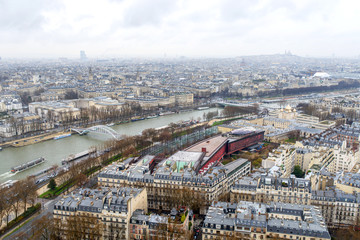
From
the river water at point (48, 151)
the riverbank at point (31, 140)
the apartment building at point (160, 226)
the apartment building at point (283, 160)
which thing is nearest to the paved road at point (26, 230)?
the apartment building at point (160, 226)

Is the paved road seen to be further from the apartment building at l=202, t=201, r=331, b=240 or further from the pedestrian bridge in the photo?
the pedestrian bridge

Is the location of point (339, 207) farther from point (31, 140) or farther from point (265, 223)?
point (31, 140)

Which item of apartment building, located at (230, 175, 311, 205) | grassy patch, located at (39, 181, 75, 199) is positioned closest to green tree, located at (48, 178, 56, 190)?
grassy patch, located at (39, 181, 75, 199)

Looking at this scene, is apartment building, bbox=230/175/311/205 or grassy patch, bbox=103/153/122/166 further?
grassy patch, bbox=103/153/122/166

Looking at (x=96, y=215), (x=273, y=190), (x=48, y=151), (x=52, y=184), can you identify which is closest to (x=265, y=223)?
(x=273, y=190)

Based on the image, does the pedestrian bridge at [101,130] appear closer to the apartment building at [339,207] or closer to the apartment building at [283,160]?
the apartment building at [283,160]

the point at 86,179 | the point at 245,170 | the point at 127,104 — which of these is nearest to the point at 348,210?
the point at 245,170

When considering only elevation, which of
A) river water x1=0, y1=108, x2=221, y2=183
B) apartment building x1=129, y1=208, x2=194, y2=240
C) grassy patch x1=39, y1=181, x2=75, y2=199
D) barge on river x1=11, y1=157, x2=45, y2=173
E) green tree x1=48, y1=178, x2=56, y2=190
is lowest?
river water x1=0, y1=108, x2=221, y2=183

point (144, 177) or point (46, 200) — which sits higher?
point (144, 177)

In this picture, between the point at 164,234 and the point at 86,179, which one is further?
the point at 86,179

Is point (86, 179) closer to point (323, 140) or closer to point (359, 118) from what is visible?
point (323, 140)

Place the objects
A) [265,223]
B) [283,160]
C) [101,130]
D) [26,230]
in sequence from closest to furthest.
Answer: [265,223] < [26,230] < [283,160] < [101,130]
